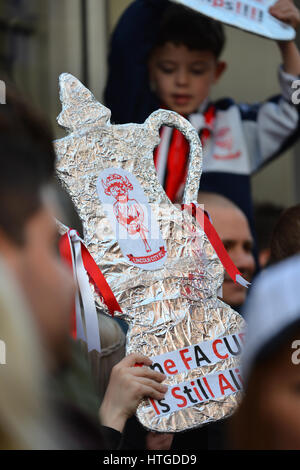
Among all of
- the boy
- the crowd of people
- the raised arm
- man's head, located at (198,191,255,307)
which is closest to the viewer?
the crowd of people

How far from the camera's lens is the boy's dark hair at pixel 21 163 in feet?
3.04

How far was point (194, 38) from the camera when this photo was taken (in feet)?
7.13

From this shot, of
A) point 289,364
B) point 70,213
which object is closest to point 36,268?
point 289,364

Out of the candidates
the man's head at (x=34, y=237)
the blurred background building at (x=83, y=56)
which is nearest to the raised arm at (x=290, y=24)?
the blurred background building at (x=83, y=56)

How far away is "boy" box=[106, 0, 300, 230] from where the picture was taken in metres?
2.14

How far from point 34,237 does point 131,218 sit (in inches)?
23.2

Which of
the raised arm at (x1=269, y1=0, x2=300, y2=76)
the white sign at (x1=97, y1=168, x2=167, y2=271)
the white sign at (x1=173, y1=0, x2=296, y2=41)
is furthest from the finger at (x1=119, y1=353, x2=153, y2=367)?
the raised arm at (x1=269, y1=0, x2=300, y2=76)

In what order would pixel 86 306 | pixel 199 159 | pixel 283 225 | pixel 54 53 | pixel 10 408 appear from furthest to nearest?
pixel 54 53
pixel 283 225
pixel 199 159
pixel 86 306
pixel 10 408

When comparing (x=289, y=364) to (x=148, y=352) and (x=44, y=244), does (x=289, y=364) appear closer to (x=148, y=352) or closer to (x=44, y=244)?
(x=44, y=244)

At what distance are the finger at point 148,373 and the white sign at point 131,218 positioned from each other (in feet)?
0.64

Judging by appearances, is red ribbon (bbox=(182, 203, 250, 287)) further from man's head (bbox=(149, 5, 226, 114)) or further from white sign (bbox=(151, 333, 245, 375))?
man's head (bbox=(149, 5, 226, 114))

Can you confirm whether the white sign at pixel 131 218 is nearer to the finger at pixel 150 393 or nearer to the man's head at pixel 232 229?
the finger at pixel 150 393

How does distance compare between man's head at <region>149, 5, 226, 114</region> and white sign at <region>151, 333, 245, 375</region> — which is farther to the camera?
man's head at <region>149, 5, 226, 114</region>

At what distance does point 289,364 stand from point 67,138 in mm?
807
